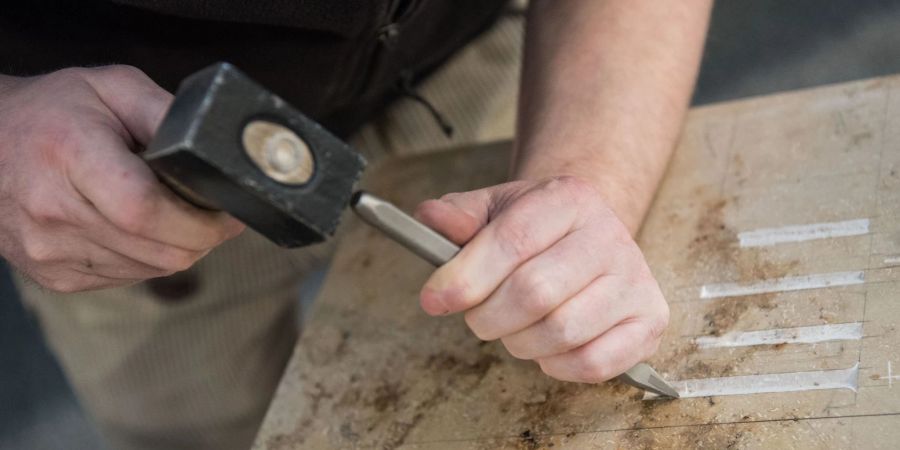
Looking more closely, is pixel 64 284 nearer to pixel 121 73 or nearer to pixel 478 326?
pixel 121 73

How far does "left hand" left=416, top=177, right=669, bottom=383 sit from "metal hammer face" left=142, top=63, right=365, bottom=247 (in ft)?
0.40

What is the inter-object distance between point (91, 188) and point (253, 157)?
0.14 meters

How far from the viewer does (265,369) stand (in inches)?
48.7

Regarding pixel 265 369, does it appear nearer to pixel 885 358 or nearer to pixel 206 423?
pixel 206 423

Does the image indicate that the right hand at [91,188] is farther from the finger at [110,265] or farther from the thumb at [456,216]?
the thumb at [456,216]

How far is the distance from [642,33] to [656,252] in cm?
22

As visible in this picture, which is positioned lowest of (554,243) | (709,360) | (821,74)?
(821,74)

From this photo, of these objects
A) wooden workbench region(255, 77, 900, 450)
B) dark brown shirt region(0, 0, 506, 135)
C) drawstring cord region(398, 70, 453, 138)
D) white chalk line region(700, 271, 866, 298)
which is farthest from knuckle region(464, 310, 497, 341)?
drawstring cord region(398, 70, 453, 138)

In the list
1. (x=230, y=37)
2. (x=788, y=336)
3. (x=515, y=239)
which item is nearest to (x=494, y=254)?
(x=515, y=239)

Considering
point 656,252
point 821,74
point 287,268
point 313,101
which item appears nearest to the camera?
point 656,252

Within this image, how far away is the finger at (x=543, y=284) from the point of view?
0.63 metres

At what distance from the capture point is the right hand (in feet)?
1.88

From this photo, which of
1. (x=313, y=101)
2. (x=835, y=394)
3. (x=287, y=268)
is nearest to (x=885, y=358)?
(x=835, y=394)

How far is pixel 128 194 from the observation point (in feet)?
1.85
